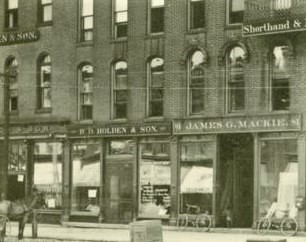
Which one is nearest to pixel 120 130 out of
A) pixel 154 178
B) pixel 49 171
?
pixel 154 178

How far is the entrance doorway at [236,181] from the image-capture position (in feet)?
95.2

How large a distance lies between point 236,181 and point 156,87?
185 inches

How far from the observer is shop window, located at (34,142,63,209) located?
3322cm

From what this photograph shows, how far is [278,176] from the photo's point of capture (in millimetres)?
27641

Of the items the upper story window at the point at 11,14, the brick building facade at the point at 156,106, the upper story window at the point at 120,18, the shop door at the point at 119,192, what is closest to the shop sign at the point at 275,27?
the brick building facade at the point at 156,106

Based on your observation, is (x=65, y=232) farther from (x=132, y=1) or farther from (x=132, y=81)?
(x=132, y=1)

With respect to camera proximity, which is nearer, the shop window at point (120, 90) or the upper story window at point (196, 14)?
the upper story window at point (196, 14)

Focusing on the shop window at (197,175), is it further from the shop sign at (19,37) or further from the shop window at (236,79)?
the shop sign at (19,37)

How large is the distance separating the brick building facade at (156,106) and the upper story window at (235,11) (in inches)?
1.4

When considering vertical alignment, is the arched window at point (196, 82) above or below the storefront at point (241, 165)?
above

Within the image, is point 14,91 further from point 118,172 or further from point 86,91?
point 118,172

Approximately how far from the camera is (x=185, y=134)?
29.5m

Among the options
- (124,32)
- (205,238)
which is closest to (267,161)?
(205,238)

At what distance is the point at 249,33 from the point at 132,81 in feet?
18.7
